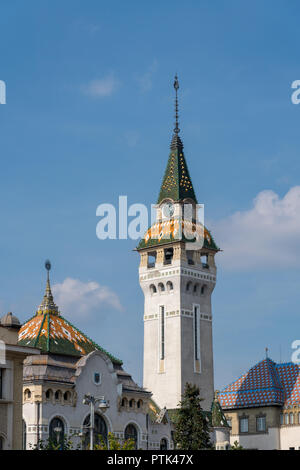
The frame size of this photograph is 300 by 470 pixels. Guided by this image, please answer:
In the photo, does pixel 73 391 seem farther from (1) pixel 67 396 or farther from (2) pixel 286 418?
(2) pixel 286 418

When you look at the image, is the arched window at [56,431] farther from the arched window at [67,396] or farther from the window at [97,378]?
the window at [97,378]

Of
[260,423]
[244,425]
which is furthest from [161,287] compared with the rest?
[260,423]

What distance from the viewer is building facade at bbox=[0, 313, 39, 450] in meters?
53.2

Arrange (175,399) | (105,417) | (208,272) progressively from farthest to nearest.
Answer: (208,272) → (175,399) → (105,417)

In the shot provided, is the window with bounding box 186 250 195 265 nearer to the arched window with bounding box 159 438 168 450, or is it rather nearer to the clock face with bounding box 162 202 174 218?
the clock face with bounding box 162 202 174 218

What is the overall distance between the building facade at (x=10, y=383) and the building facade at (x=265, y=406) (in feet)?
177

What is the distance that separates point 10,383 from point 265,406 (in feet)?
184

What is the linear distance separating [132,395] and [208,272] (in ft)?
73.8

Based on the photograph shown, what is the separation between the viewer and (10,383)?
5400 cm

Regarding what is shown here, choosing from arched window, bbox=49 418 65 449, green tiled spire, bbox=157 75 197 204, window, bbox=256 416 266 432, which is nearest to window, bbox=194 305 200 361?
window, bbox=256 416 266 432

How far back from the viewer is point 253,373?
111 meters
